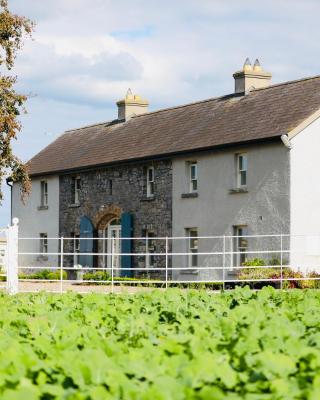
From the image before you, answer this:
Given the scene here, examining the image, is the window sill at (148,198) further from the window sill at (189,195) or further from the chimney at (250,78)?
the chimney at (250,78)

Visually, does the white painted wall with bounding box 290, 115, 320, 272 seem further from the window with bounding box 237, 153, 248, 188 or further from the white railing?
the window with bounding box 237, 153, 248, 188

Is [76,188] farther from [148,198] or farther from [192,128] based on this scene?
[192,128]

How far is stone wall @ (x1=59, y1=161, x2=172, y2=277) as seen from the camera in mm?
36750

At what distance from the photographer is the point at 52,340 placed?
895 centimetres

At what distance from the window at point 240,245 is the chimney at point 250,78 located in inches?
243

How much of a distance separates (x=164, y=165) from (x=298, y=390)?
30.7m

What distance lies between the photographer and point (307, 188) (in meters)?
31.6

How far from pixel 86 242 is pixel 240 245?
8.91 m

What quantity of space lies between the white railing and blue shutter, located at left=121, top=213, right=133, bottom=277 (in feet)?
0.17

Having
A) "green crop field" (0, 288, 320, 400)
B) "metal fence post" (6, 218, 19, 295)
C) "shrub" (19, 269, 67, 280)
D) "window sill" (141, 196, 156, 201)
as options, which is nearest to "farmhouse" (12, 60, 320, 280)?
"window sill" (141, 196, 156, 201)

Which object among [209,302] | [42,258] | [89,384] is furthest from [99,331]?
[42,258]

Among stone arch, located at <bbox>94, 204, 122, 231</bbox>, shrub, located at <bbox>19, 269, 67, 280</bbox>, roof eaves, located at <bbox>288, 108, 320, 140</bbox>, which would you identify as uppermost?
roof eaves, located at <bbox>288, 108, 320, 140</bbox>

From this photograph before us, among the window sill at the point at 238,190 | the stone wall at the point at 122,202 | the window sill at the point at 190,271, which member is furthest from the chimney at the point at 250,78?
the window sill at the point at 190,271

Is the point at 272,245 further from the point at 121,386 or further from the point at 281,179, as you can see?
the point at 121,386
